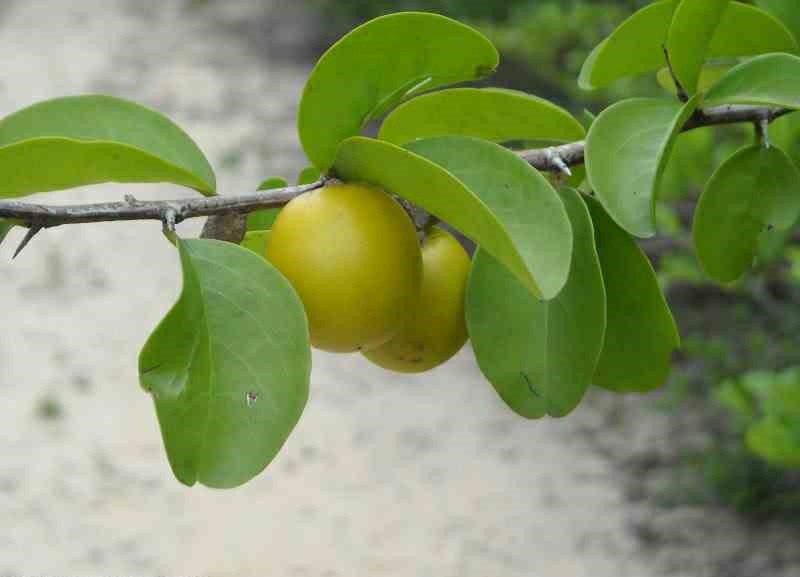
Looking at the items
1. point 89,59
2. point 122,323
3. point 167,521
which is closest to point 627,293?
point 167,521

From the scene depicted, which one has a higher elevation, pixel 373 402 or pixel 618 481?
pixel 618 481

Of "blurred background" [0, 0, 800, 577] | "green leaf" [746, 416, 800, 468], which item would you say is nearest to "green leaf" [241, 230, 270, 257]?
"blurred background" [0, 0, 800, 577]

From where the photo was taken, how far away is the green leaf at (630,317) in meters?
0.54

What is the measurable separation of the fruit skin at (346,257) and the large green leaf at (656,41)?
0.18 meters

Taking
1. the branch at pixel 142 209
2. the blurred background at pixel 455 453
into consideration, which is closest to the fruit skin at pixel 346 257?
the branch at pixel 142 209

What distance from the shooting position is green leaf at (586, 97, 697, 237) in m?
0.50

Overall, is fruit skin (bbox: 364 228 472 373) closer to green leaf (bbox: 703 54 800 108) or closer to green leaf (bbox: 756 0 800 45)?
green leaf (bbox: 703 54 800 108)

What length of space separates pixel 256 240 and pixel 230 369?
0.36 feet

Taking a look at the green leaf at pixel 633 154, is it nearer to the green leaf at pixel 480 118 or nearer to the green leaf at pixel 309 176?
the green leaf at pixel 480 118

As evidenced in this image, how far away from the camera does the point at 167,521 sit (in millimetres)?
2768

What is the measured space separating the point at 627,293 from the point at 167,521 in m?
2.40

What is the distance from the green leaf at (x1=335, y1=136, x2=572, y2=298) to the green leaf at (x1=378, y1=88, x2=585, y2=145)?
3.1 inches

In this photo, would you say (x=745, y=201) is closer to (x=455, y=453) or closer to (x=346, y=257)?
(x=346, y=257)

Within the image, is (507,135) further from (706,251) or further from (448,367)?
(448,367)
